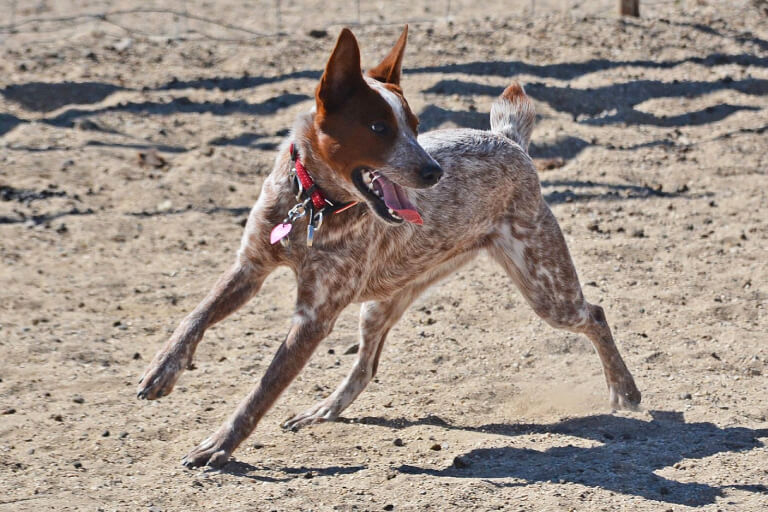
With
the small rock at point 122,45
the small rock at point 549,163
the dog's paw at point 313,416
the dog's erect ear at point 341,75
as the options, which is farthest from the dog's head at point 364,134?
the small rock at point 122,45

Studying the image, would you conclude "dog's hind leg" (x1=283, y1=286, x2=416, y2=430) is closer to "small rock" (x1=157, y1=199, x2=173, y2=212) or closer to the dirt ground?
the dirt ground

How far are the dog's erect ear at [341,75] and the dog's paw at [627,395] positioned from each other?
2.22m

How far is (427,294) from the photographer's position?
6098mm

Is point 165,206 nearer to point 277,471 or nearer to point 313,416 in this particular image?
point 313,416

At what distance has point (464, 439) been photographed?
5.08 meters

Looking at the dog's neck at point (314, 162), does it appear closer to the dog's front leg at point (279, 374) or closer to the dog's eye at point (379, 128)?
the dog's eye at point (379, 128)

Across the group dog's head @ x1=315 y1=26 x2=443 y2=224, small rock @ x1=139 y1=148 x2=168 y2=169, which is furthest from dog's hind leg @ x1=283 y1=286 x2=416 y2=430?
small rock @ x1=139 y1=148 x2=168 y2=169

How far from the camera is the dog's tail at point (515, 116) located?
5688mm

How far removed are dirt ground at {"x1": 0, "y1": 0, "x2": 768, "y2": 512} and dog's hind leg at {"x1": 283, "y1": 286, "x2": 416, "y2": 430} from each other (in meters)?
0.10

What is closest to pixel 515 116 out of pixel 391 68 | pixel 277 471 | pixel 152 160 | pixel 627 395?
pixel 391 68

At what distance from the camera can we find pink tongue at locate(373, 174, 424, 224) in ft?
14.4

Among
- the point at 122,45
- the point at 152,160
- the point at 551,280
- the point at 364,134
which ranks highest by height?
A: the point at 364,134

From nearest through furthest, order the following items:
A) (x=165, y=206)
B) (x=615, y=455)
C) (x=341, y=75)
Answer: (x=341, y=75) < (x=615, y=455) < (x=165, y=206)

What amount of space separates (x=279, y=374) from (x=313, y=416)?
80cm
